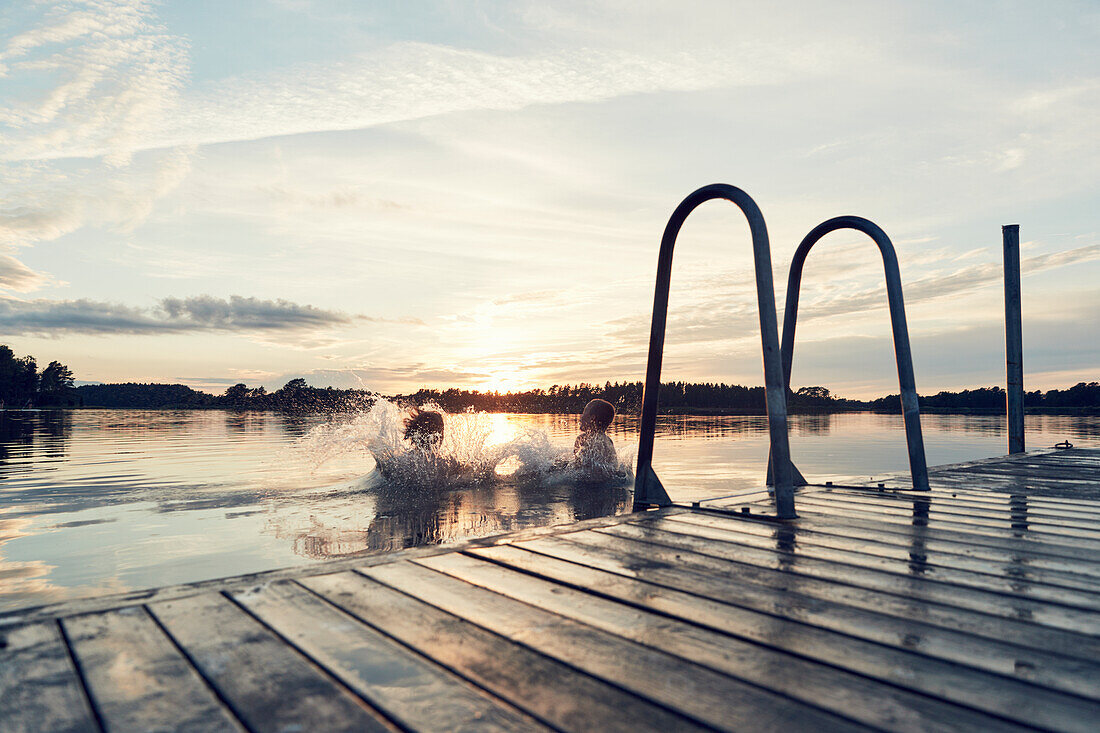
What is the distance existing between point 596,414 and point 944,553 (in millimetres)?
11873

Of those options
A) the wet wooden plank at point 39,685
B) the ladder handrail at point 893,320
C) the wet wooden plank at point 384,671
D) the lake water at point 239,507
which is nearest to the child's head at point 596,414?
the lake water at point 239,507

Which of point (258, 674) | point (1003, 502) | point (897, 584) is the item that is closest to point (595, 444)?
point (1003, 502)

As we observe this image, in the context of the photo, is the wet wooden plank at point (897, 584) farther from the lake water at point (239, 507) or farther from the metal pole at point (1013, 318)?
the metal pole at point (1013, 318)

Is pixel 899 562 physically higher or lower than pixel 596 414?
lower

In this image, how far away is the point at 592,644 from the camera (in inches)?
84.8

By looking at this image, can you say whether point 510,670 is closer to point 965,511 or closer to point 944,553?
point 944,553

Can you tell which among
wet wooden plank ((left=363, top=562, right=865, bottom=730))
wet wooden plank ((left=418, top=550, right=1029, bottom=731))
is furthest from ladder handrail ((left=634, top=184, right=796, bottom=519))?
wet wooden plank ((left=363, top=562, right=865, bottom=730))

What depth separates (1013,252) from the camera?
11.9m

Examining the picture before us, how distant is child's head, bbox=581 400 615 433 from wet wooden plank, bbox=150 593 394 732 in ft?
42.3

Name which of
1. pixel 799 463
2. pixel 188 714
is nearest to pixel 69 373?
pixel 799 463

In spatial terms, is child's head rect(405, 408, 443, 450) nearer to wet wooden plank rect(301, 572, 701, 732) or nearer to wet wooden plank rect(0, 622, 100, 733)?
wet wooden plank rect(301, 572, 701, 732)

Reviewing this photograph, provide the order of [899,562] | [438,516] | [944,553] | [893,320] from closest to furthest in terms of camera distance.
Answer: [899,562]
[944,553]
[893,320]
[438,516]

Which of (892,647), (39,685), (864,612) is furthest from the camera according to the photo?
(864,612)

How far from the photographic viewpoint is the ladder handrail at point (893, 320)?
5727 mm
